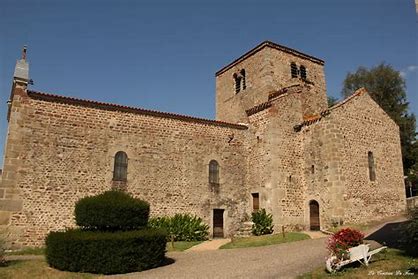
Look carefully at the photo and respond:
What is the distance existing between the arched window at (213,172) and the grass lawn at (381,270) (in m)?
10.6

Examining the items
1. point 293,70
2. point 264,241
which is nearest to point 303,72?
point 293,70

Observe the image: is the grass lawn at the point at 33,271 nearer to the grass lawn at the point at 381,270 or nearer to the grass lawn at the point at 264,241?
the grass lawn at the point at 381,270

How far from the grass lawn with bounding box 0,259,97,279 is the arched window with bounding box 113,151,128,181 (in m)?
6.26

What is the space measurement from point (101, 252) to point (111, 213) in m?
1.33

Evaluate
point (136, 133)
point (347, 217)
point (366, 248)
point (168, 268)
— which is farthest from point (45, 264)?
point (347, 217)

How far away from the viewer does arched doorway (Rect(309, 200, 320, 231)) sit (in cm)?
1903

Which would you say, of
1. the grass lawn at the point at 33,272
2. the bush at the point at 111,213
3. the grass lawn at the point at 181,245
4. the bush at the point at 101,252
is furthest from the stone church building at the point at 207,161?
the bush at the point at 101,252

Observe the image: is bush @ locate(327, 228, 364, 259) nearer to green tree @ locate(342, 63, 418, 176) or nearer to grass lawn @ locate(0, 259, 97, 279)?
grass lawn @ locate(0, 259, 97, 279)

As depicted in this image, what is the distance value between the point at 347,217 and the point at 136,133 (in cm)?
1167

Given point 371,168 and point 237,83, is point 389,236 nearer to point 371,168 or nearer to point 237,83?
point 371,168

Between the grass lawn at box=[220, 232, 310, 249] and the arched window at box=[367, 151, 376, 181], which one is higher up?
the arched window at box=[367, 151, 376, 181]

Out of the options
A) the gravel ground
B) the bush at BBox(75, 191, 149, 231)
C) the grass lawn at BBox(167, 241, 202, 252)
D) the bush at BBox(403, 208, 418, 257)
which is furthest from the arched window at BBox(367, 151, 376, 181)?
the bush at BBox(75, 191, 149, 231)

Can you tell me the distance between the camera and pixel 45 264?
438 inches

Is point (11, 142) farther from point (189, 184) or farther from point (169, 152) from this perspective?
point (189, 184)
